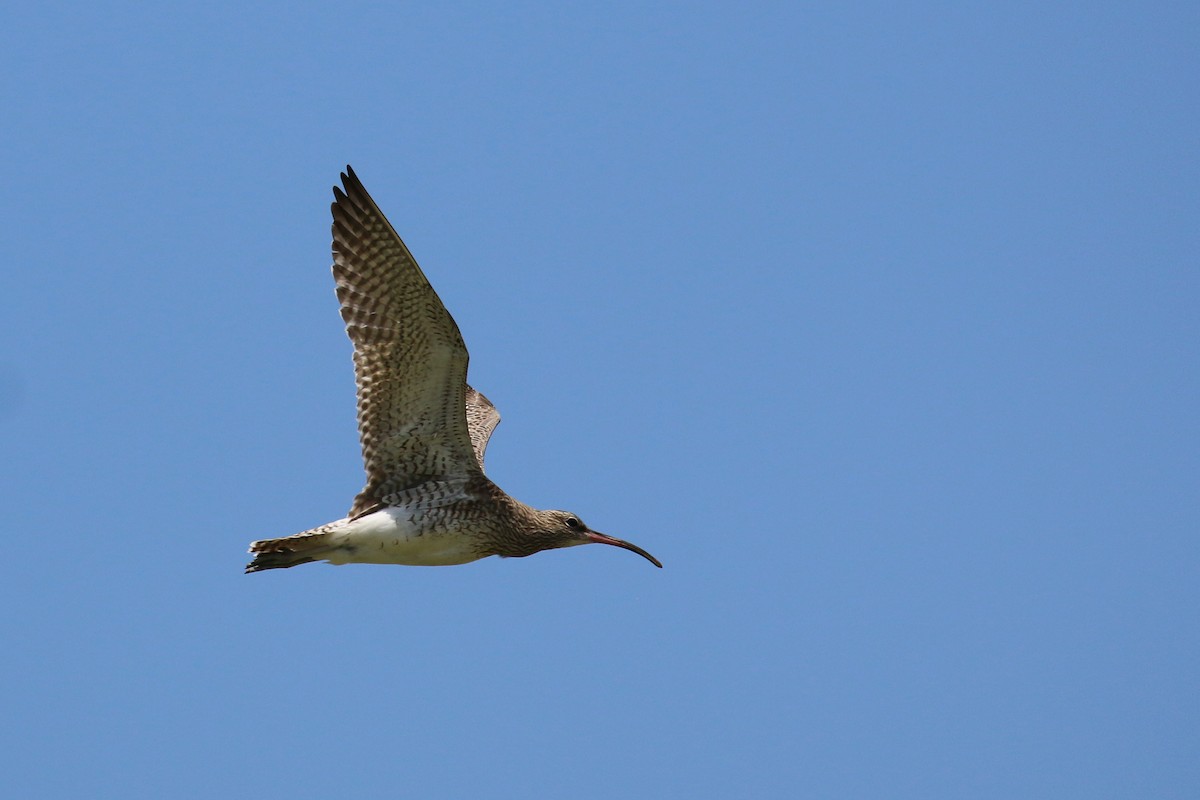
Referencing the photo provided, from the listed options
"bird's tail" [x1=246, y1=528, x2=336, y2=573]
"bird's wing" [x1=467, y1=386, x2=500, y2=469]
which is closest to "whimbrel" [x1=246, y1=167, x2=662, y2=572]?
"bird's tail" [x1=246, y1=528, x2=336, y2=573]

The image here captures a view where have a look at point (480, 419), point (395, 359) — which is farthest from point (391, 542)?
point (480, 419)

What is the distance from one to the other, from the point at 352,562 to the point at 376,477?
0.79 m

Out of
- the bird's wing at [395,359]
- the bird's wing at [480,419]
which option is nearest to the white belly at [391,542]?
the bird's wing at [395,359]

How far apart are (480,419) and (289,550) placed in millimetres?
3895

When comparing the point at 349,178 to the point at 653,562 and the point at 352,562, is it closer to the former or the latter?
the point at 352,562

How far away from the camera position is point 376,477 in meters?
13.5

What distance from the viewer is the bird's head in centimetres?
1389

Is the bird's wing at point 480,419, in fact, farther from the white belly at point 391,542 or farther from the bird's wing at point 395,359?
the white belly at point 391,542

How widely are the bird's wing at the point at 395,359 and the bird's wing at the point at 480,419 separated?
182 cm

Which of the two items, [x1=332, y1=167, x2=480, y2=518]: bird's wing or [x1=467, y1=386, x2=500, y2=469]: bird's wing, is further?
[x1=467, y1=386, x2=500, y2=469]: bird's wing

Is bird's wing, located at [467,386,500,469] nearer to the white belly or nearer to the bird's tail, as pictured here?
the white belly

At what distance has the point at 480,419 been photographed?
16.4 meters

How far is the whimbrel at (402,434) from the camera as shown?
1284 centimetres

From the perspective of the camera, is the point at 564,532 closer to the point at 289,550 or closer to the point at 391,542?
the point at 391,542
